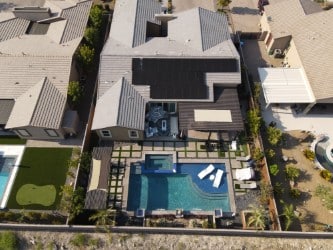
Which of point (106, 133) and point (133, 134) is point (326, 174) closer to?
point (133, 134)

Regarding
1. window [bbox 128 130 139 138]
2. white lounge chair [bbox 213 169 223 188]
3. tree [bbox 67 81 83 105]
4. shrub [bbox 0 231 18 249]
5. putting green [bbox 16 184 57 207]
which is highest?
tree [bbox 67 81 83 105]

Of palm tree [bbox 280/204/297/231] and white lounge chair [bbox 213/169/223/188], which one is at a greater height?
white lounge chair [bbox 213/169/223/188]

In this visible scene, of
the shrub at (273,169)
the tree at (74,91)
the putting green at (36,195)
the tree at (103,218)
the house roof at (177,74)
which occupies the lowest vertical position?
the tree at (103,218)

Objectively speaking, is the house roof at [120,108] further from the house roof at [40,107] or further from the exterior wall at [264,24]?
the exterior wall at [264,24]

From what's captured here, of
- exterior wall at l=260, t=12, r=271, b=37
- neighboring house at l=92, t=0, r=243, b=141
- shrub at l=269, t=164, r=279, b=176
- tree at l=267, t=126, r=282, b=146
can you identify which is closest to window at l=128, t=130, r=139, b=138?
neighboring house at l=92, t=0, r=243, b=141

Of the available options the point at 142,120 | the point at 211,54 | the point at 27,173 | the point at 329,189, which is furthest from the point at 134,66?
the point at 329,189

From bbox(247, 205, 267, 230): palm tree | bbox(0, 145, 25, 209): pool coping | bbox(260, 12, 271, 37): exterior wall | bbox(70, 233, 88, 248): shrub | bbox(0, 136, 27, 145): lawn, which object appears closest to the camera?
bbox(247, 205, 267, 230): palm tree

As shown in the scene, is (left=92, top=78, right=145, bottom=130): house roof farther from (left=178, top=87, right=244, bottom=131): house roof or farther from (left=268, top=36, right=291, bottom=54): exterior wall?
(left=268, top=36, right=291, bottom=54): exterior wall

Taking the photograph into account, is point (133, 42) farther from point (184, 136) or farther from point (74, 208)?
point (74, 208)

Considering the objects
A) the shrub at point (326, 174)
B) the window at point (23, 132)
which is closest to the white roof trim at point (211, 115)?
the shrub at point (326, 174)
